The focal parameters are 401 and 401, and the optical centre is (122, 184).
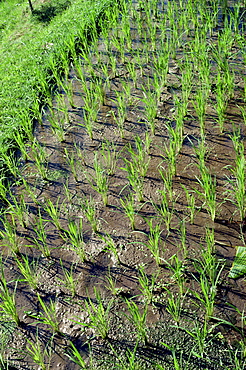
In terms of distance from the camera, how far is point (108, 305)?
103 inches

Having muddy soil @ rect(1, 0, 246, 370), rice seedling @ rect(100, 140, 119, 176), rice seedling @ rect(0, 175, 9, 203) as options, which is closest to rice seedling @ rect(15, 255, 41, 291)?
muddy soil @ rect(1, 0, 246, 370)

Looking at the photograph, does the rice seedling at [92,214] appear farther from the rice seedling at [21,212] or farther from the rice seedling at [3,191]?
the rice seedling at [3,191]

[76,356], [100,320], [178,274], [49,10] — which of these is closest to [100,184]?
[178,274]

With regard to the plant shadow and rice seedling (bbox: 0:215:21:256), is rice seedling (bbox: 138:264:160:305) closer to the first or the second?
rice seedling (bbox: 0:215:21:256)

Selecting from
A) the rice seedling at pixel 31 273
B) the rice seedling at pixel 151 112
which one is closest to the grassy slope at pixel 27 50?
the rice seedling at pixel 151 112

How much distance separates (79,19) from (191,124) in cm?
309

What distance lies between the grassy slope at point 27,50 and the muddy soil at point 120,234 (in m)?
0.37

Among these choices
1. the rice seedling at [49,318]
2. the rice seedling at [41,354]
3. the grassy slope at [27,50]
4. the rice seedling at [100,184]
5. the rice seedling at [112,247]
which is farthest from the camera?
the grassy slope at [27,50]

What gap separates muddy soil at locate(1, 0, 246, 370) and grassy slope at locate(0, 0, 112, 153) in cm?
37

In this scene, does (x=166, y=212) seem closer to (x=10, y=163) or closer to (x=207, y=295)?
(x=207, y=295)

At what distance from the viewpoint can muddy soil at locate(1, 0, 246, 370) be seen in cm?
252

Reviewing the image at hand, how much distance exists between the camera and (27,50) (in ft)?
19.2

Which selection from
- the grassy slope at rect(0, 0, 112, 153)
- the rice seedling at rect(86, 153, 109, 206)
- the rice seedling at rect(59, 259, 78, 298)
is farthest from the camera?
the grassy slope at rect(0, 0, 112, 153)

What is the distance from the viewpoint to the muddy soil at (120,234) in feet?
8.26
